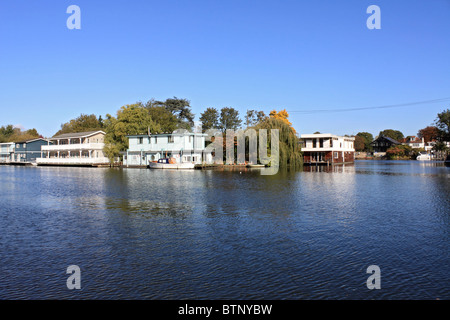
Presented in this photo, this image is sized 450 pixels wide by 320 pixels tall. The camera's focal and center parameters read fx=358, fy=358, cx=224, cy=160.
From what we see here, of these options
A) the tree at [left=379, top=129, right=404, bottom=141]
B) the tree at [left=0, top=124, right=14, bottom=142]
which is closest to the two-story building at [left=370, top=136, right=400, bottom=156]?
the tree at [left=379, top=129, right=404, bottom=141]

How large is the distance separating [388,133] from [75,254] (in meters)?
186

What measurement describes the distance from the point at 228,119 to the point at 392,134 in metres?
107

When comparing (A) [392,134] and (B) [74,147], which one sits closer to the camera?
(B) [74,147]

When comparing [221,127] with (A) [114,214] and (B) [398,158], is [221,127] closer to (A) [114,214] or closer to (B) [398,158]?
(B) [398,158]

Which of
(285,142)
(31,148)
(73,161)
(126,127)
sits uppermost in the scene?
(126,127)

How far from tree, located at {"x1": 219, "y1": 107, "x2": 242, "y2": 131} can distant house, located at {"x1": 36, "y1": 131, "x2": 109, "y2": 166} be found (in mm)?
33761

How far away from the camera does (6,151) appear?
111 m

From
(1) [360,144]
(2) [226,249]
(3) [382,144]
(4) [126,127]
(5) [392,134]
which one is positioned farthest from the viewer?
(5) [392,134]

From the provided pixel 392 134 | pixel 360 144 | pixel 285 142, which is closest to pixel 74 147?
pixel 285 142

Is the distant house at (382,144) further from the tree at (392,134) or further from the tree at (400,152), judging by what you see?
the tree at (392,134)

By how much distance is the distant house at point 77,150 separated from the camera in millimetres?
82369

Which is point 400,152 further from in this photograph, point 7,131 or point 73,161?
point 7,131

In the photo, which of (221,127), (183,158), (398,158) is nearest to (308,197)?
(183,158)

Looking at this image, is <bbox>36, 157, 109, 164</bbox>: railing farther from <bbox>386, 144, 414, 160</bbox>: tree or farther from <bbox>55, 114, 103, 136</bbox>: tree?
<bbox>386, 144, 414, 160</bbox>: tree
